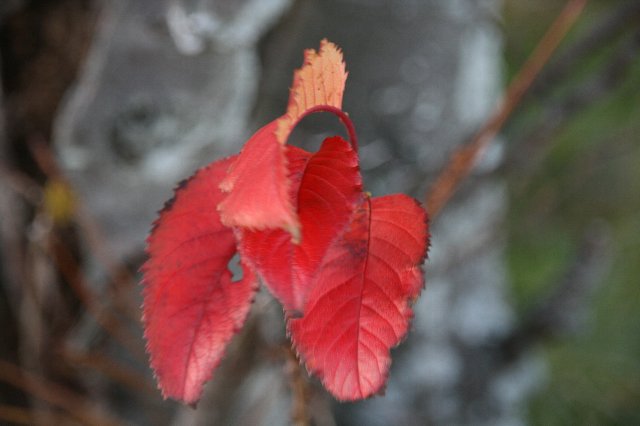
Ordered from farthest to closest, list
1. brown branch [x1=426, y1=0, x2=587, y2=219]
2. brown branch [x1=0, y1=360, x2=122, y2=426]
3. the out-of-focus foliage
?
the out-of-focus foliage → brown branch [x1=0, y1=360, x2=122, y2=426] → brown branch [x1=426, y1=0, x2=587, y2=219]

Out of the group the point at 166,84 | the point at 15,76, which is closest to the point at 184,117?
the point at 166,84

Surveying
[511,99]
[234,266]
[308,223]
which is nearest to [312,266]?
[308,223]

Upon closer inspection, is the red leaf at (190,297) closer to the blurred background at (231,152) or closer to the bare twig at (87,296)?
the blurred background at (231,152)

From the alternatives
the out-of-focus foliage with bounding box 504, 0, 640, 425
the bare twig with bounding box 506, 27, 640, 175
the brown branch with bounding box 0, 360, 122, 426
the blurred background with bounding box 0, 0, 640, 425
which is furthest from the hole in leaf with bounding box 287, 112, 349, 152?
the out-of-focus foliage with bounding box 504, 0, 640, 425

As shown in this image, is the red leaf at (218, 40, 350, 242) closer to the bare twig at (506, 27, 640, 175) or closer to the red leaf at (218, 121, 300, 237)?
the red leaf at (218, 121, 300, 237)

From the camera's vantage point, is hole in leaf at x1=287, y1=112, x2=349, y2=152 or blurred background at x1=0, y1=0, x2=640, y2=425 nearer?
blurred background at x1=0, y1=0, x2=640, y2=425

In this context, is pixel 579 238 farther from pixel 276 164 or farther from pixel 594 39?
pixel 276 164
